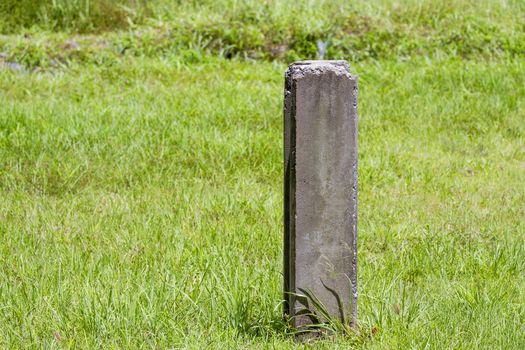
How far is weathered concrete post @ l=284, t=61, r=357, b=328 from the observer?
10.1 ft

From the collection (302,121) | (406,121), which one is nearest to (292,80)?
(302,121)

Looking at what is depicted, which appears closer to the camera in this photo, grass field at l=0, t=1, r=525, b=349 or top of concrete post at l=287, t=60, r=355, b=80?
top of concrete post at l=287, t=60, r=355, b=80

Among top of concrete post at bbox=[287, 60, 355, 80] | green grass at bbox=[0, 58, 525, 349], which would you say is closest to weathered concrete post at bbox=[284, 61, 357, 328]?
top of concrete post at bbox=[287, 60, 355, 80]

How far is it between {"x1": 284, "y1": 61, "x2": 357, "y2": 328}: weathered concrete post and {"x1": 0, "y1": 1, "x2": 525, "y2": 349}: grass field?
0.24 meters

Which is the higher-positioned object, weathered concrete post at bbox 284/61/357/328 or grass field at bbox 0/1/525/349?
weathered concrete post at bbox 284/61/357/328

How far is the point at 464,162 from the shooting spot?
6453 millimetres

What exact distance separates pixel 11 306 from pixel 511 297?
2077mm

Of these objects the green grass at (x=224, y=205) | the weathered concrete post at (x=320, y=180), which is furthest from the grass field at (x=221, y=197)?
the weathered concrete post at (x=320, y=180)

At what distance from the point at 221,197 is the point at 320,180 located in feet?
7.64

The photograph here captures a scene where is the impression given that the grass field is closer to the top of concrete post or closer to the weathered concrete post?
the weathered concrete post

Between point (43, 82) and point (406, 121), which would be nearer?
point (406, 121)

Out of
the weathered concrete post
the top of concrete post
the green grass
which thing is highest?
the top of concrete post

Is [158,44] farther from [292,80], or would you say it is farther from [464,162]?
[292,80]

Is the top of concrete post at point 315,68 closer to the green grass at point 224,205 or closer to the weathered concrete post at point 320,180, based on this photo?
the weathered concrete post at point 320,180
